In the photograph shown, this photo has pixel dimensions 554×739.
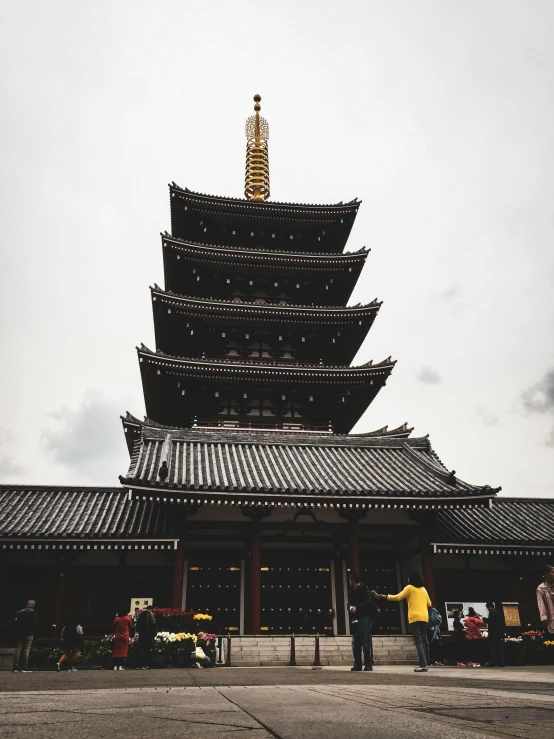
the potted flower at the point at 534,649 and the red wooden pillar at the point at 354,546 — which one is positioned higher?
the red wooden pillar at the point at 354,546

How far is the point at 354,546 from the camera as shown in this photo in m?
18.2

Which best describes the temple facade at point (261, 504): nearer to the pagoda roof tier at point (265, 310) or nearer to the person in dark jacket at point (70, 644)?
the pagoda roof tier at point (265, 310)

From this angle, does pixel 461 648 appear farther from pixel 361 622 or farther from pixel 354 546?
pixel 361 622

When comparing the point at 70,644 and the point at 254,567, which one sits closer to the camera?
the point at 70,644

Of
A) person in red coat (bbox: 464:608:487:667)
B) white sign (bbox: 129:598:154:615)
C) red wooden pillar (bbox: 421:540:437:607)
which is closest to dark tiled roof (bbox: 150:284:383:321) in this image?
red wooden pillar (bbox: 421:540:437:607)

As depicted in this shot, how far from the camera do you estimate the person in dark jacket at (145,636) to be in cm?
1336

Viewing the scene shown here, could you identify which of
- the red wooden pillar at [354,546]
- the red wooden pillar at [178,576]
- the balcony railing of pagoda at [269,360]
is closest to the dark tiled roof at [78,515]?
the red wooden pillar at [178,576]

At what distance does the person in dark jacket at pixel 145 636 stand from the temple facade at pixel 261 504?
2999 mm

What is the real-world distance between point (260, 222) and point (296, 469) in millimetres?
14228

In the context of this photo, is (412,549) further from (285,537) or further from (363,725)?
(363,725)

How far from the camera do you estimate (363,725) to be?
9.14ft

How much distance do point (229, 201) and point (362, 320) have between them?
8.75m

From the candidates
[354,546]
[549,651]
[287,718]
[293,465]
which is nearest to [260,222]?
[293,465]

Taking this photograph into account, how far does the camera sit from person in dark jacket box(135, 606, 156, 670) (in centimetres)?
1336
